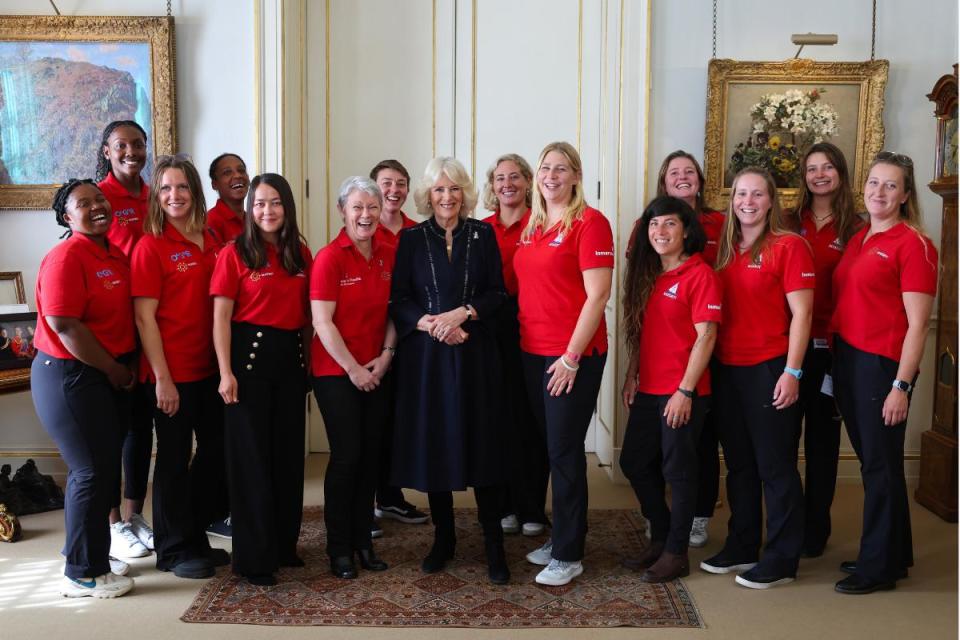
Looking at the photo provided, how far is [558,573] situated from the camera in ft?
11.2

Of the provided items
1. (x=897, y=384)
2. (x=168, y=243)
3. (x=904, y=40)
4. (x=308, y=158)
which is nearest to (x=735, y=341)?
(x=897, y=384)

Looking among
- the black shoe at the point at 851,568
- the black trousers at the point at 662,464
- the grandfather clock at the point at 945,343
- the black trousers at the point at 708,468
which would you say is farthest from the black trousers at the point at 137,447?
the grandfather clock at the point at 945,343

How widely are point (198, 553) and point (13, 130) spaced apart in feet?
8.80

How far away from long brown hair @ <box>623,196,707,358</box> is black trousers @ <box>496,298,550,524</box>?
483 millimetres

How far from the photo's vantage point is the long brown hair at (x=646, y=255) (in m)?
3.39

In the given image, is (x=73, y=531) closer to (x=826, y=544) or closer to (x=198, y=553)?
(x=198, y=553)

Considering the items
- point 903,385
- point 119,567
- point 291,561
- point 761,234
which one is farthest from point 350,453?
point 903,385

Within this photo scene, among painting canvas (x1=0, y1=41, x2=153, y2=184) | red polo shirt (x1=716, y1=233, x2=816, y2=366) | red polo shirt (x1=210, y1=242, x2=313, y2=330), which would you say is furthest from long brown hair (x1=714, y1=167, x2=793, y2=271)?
painting canvas (x1=0, y1=41, x2=153, y2=184)

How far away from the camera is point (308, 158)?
540 cm

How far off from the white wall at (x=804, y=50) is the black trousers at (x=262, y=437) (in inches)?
94.9

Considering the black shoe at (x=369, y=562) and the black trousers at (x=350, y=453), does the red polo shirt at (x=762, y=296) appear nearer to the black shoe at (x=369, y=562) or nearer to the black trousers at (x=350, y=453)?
the black trousers at (x=350, y=453)

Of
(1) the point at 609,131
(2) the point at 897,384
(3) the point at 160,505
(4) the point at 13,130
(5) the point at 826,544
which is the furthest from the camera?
(1) the point at 609,131

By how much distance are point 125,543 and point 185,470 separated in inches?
21.6

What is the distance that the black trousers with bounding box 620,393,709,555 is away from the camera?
11.2ft
